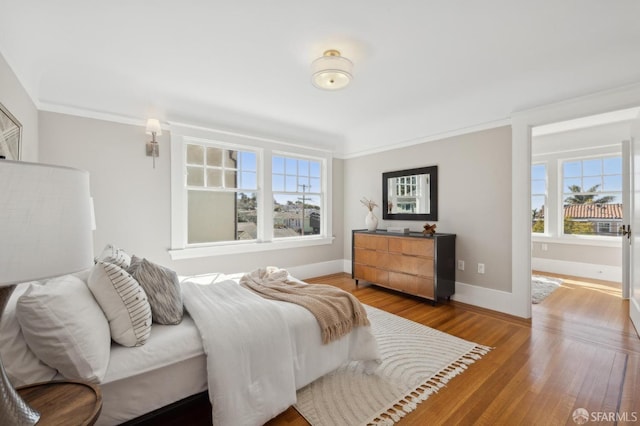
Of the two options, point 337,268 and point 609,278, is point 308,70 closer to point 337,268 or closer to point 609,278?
point 337,268

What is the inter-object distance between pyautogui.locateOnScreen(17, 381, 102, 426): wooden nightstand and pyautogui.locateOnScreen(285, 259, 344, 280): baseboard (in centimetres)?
362

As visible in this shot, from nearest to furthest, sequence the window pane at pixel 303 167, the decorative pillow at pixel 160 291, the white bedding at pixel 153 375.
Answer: the white bedding at pixel 153 375 → the decorative pillow at pixel 160 291 → the window pane at pixel 303 167

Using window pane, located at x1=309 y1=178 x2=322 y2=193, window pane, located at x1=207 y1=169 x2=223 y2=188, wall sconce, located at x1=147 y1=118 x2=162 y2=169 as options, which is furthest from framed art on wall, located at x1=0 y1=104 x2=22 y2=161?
window pane, located at x1=309 y1=178 x2=322 y2=193

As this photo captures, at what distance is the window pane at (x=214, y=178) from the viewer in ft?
13.0

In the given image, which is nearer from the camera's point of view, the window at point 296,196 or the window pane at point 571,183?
the window at point 296,196

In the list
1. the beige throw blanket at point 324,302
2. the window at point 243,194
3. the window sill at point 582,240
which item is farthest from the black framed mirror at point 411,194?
the window sill at point 582,240

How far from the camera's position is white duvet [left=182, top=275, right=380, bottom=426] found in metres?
1.45

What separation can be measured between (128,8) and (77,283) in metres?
1.81

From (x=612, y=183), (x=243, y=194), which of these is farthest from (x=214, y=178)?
(x=612, y=183)

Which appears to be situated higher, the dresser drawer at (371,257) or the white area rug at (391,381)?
the dresser drawer at (371,257)

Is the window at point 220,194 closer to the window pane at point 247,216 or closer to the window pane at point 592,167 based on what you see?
the window pane at point 247,216

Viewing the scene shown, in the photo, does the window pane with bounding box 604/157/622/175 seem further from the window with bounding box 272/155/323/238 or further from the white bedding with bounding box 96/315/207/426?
the white bedding with bounding box 96/315/207/426

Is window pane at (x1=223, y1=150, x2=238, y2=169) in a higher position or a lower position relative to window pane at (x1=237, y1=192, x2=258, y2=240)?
higher

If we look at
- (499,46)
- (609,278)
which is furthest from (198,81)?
(609,278)
